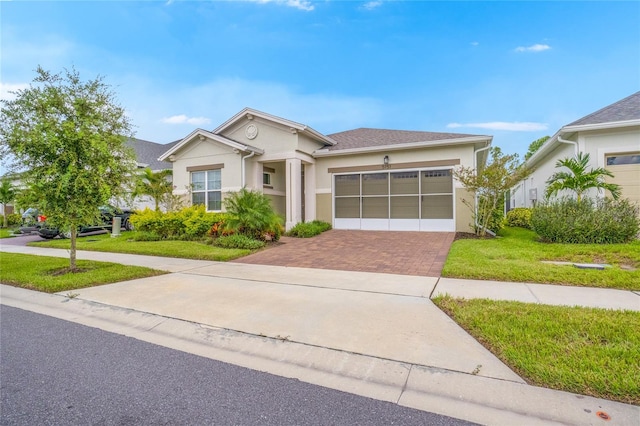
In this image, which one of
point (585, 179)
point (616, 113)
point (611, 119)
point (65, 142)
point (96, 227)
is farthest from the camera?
point (96, 227)

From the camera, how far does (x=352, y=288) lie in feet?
19.1

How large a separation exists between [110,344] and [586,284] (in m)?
7.51

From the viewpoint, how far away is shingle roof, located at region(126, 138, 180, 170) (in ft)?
69.0

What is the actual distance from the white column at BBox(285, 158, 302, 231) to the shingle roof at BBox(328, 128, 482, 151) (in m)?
2.14

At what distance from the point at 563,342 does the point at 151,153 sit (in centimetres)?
2606

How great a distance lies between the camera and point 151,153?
23.7 metres

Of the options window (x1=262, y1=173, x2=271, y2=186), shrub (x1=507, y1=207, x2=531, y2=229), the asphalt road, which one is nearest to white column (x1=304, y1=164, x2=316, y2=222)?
window (x1=262, y1=173, x2=271, y2=186)

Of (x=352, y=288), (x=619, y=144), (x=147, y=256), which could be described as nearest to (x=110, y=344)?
(x=352, y=288)

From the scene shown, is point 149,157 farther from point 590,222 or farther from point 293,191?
point 590,222

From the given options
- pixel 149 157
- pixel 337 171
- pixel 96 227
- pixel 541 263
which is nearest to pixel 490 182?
pixel 541 263

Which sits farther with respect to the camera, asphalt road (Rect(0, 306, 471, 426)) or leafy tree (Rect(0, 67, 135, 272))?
leafy tree (Rect(0, 67, 135, 272))

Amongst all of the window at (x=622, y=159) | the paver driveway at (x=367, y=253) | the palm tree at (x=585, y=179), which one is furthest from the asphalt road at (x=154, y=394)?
the window at (x=622, y=159)

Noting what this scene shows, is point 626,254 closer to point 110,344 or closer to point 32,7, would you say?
point 110,344

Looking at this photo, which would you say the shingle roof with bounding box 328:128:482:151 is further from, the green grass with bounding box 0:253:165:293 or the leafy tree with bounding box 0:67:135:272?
the green grass with bounding box 0:253:165:293
